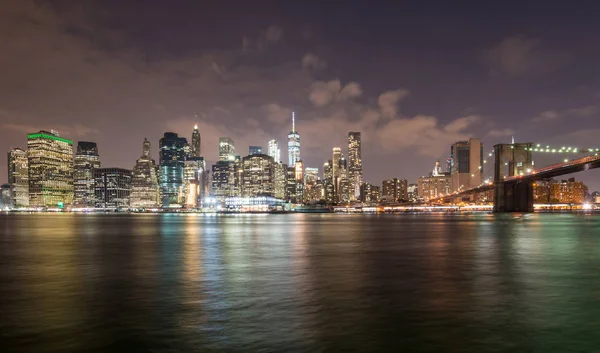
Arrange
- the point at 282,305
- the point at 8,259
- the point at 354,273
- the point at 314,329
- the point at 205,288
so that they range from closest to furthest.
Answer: the point at 314,329 < the point at 282,305 < the point at 205,288 < the point at 354,273 < the point at 8,259

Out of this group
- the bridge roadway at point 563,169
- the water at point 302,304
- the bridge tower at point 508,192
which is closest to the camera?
the water at point 302,304

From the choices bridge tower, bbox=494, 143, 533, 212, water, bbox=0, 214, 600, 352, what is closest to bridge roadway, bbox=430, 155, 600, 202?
bridge tower, bbox=494, 143, 533, 212

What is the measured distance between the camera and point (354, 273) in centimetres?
2594

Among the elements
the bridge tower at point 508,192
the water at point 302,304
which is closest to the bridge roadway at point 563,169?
the bridge tower at point 508,192

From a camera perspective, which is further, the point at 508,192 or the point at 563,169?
the point at 508,192

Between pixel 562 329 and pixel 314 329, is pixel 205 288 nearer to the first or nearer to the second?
pixel 314 329

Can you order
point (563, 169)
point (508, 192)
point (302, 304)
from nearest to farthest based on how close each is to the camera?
point (302, 304) → point (563, 169) → point (508, 192)

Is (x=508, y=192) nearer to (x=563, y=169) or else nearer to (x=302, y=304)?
(x=563, y=169)

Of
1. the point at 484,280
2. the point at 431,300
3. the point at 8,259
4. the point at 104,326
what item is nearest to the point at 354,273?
the point at 484,280

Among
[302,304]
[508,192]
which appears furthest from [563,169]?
[302,304]

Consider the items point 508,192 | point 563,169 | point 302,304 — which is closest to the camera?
point 302,304

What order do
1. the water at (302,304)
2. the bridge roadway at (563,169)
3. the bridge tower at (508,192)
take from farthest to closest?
the bridge tower at (508,192)
the bridge roadway at (563,169)
the water at (302,304)

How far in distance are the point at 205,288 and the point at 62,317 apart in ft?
21.0

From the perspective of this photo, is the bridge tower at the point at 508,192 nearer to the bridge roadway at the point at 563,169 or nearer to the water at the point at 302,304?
the bridge roadway at the point at 563,169
